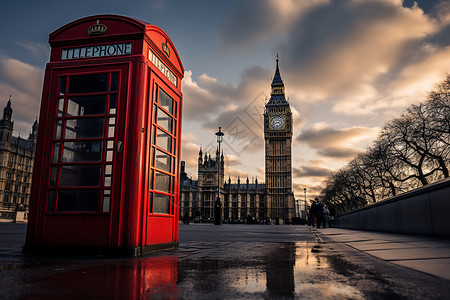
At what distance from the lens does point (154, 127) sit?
227 inches

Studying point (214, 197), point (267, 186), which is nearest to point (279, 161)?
point (267, 186)

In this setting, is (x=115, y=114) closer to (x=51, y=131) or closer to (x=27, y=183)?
(x=51, y=131)

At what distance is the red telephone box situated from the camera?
5078 mm

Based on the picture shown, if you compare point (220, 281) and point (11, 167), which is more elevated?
point (11, 167)

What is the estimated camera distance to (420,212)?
869 cm

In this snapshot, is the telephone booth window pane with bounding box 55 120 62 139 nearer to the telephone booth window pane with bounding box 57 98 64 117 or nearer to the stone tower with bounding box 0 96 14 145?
the telephone booth window pane with bounding box 57 98 64 117

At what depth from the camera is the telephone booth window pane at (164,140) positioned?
6015 millimetres

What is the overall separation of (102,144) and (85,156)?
1.15 ft

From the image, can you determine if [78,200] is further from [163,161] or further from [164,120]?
[164,120]

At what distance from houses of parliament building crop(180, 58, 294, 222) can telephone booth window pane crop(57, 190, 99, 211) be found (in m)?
95.9

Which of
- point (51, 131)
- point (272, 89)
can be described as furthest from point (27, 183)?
point (51, 131)

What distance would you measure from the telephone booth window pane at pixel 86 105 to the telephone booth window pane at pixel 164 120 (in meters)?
0.98

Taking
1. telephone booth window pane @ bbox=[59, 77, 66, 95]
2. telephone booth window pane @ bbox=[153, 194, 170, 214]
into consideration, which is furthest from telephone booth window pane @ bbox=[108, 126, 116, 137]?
telephone booth window pane @ bbox=[153, 194, 170, 214]

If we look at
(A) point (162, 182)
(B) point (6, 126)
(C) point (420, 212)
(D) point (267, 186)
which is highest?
(B) point (6, 126)
